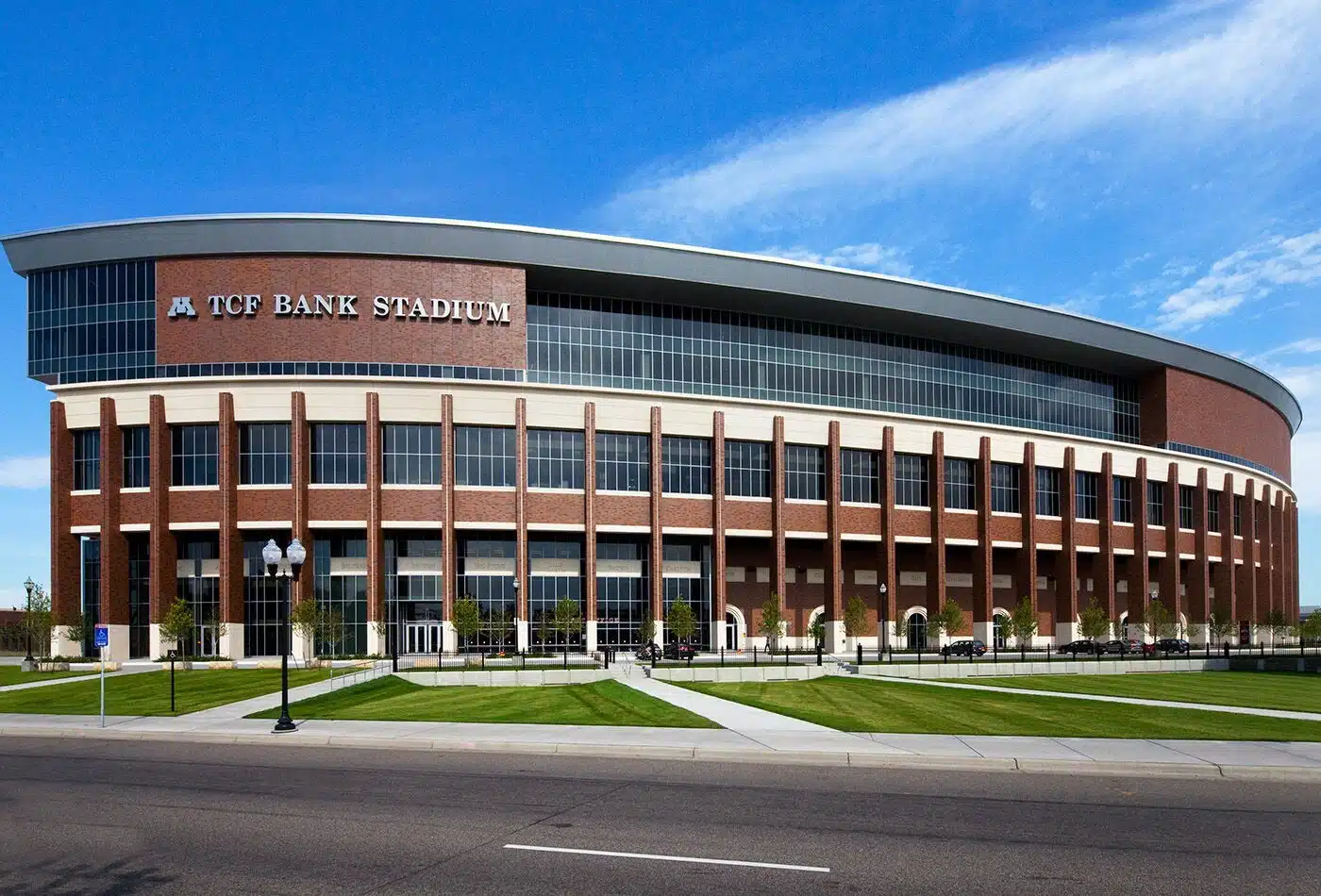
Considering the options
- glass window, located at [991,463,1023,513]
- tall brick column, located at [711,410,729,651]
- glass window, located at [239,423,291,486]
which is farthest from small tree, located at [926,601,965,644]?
glass window, located at [239,423,291,486]

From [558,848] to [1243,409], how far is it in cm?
9813

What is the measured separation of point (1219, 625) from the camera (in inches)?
3137

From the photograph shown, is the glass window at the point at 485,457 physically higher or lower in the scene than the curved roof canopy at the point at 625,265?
lower

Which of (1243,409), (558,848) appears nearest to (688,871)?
(558,848)

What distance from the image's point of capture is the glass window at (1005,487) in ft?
249

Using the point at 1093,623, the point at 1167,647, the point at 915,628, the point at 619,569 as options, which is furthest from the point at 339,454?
the point at 1167,647

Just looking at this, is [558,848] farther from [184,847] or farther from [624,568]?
[624,568]

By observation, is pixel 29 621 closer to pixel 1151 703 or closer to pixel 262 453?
pixel 262 453

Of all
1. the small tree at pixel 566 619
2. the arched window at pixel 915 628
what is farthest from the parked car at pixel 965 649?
the small tree at pixel 566 619

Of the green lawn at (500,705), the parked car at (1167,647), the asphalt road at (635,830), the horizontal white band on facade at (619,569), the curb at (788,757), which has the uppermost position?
the horizontal white band on facade at (619,569)

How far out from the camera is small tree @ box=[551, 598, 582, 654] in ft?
196

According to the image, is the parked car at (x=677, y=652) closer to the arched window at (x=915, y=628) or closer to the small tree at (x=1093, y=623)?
the arched window at (x=915, y=628)

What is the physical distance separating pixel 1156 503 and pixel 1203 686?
50.6m

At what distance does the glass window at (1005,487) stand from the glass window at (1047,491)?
6.48 ft
